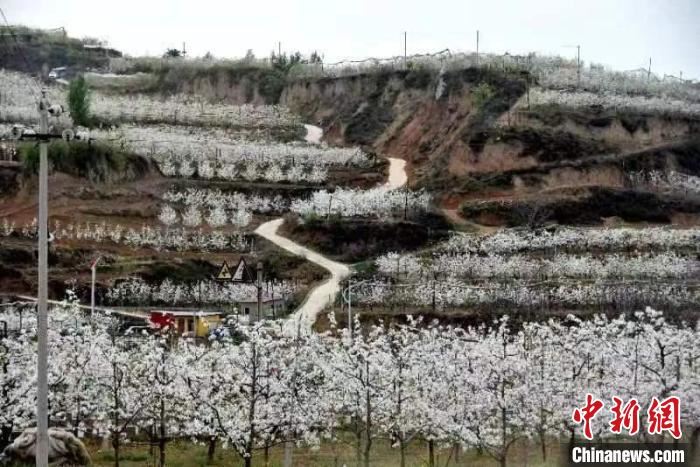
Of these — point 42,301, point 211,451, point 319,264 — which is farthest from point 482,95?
point 42,301

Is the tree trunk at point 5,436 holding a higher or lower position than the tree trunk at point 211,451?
higher

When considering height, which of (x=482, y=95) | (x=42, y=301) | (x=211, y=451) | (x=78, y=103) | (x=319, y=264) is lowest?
(x=211, y=451)

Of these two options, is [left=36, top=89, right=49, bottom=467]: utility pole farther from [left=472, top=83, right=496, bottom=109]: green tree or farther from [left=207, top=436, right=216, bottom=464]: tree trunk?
[left=472, top=83, right=496, bottom=109]: green tree

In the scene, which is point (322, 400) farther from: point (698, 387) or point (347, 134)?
point (347, 134)

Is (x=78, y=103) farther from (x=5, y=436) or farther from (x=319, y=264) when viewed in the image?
(x=5, y=436)

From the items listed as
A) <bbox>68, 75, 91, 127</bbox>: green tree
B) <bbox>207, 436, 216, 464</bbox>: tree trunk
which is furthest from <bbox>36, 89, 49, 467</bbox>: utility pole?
<bbox>68, 75, 91, 127</bbox>: green tree

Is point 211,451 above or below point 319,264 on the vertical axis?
below

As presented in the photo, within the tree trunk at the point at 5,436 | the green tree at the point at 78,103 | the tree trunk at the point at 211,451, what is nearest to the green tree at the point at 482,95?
the green tree at the point at 78,103

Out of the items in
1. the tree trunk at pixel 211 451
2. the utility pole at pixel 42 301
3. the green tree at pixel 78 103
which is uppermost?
the green tree at pixel 78 103

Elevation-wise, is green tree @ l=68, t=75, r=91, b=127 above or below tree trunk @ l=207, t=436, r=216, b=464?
above

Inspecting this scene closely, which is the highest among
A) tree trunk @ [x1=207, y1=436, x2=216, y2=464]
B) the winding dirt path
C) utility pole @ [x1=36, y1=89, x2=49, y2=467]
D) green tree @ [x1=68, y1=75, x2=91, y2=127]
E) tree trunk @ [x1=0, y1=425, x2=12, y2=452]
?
green tree @ [x1=68, y1=75, x2=91, y2=127]

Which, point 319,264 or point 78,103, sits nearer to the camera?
point 319,264

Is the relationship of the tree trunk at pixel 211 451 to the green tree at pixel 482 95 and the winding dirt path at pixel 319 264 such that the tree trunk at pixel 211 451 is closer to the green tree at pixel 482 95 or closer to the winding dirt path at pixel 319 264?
the winding dirt path at pixel 319 264
